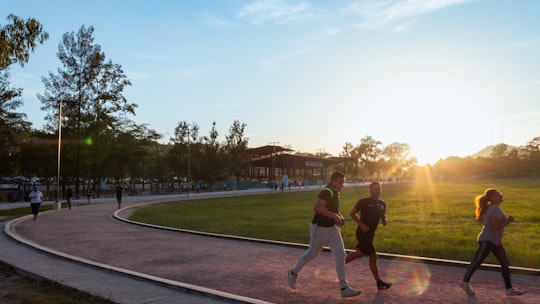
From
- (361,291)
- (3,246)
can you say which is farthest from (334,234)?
(3,246)

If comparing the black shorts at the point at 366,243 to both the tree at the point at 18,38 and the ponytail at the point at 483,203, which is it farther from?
the tree at the point at 18,38

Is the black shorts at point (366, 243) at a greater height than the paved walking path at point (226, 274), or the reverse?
the black shorts at point (366, 243)

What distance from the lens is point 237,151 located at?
2906 inches

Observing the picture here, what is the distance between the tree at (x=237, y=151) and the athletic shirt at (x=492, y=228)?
62.7m

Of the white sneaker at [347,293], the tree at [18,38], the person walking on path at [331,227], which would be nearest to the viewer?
the white sneaker at [347,293]

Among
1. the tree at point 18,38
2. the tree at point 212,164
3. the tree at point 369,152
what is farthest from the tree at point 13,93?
the tree at point 369,152

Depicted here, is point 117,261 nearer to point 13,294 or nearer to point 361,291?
point 13,294

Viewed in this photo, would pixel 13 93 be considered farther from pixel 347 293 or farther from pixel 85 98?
pixel 347 293

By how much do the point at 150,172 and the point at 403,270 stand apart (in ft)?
186

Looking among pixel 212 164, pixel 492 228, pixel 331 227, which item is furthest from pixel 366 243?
pixel 212 164

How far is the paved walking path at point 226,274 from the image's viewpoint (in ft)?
20.2

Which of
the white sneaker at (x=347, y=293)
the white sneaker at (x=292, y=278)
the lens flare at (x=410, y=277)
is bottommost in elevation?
the lens flare at (x=410, y=277)

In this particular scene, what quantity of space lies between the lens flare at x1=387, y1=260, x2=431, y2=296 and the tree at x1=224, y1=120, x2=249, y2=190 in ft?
198

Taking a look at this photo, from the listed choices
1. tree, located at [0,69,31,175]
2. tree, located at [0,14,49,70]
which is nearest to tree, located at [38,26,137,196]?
tree, located at [0,69,31,175]
